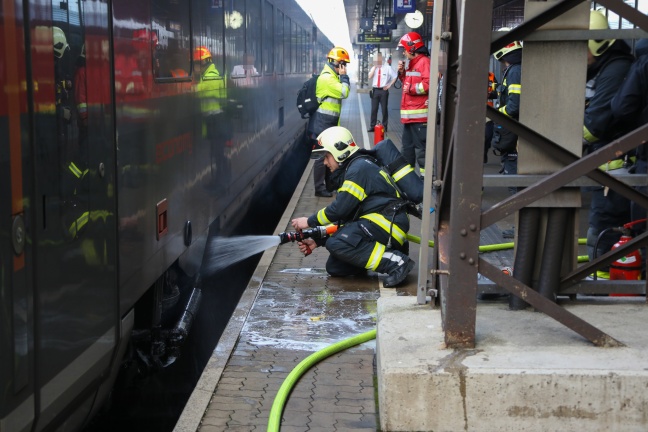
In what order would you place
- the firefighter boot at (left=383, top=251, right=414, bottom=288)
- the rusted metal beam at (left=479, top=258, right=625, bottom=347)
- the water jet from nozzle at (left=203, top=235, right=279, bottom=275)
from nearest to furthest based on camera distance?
1. the rusted metal beam at (left=479, top=258, right=625, bottom=347)
2. the firefighter boot at (left=383, top=251, right=414, bottom=288)
3. the water jet from nozzle at (left=203, top=235, right=279, bottom=275)

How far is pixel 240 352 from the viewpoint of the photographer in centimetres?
575

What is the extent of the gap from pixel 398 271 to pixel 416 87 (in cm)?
485

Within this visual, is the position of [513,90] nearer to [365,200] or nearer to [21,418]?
[365,200]

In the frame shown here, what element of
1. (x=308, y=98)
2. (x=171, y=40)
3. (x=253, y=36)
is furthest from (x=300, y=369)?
(x=308, y=98)

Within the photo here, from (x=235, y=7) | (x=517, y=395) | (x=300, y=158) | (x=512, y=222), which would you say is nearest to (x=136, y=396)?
(x=517, y=395)

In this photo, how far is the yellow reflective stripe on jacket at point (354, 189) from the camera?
7293 mm

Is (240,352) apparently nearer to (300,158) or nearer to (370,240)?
(370,240)

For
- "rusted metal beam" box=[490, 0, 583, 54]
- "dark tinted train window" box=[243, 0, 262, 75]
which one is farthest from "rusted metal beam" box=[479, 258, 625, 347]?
"dark tinted train window" box=[243, 0, 262, 75]

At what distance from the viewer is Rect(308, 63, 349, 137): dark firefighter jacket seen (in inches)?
518

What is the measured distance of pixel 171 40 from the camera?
568 centimetres

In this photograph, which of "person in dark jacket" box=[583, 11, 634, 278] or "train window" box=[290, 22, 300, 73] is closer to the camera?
"person in dark jacket" box=[583, 11, 634, 278]

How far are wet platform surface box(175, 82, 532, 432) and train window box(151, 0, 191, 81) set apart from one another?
1724 millimetres

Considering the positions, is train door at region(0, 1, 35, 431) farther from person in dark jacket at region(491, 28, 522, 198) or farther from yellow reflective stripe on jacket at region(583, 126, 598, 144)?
person in dark jacket at region(491, 28, 522, 198)

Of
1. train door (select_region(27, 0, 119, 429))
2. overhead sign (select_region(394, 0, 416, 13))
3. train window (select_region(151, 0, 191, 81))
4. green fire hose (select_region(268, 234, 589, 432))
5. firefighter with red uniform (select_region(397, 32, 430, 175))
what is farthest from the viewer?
overhead sign (select_region(394, 0, 416, 13))
